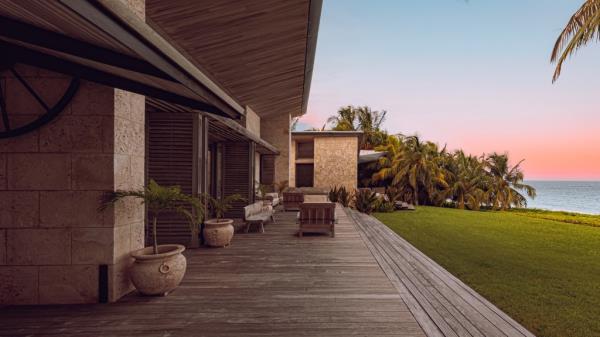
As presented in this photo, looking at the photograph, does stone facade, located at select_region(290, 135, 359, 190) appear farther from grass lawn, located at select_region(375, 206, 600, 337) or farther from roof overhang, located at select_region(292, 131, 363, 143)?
grass lawn, located at select_region(375, 206, 600, 337)

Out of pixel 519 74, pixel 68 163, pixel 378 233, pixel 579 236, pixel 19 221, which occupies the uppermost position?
pixel 519 74

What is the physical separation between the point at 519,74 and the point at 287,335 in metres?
35.1

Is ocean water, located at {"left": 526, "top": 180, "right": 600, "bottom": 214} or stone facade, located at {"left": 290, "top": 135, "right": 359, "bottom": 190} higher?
stone facade, located at {"left": 290, "top": 135, "right": 359, "bottom": 190}

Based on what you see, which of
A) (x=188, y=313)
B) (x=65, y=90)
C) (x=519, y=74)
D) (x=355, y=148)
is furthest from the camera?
(x=519, y=74)

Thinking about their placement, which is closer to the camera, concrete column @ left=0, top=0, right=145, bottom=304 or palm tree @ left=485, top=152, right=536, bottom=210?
concrete column @ left=0, top=0, right=145, bottom=304

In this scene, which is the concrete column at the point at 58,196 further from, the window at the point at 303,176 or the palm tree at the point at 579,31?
Result: the window at the point at 303,176

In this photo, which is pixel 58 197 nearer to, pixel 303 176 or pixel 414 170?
pixel 303 176

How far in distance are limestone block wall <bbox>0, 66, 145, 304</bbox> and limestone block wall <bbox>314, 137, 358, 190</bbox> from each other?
15.8 meters

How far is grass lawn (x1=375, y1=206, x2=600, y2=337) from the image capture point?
13.8ft

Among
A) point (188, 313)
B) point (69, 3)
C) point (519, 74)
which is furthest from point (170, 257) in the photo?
point (519, 74)

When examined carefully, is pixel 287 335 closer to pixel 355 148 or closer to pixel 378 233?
pixel 378 233

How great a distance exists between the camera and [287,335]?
2783 millimetres

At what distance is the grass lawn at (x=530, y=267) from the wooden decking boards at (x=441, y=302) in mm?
924

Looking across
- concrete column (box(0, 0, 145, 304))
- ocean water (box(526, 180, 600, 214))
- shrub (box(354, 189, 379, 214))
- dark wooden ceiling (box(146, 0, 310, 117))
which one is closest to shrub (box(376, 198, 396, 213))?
shrub (box(354, 189, 379, 214))
